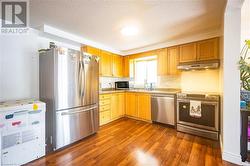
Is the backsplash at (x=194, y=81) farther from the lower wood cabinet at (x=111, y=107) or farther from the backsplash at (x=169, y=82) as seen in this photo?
the lower wood cabinet at (x=111, y=107)

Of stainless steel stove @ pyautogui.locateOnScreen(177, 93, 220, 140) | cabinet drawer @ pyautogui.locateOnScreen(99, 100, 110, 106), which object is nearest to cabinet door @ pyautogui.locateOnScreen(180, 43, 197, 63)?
stainless steel stove @ pyautogui.locateOnScreen(177, 93, 220, 140)

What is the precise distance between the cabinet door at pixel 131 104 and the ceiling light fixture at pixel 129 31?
6.31 ft

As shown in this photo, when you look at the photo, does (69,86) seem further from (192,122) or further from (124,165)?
(192,122)

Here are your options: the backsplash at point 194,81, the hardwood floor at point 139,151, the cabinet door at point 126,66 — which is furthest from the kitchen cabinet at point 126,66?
the hardwood floor at point 139,151

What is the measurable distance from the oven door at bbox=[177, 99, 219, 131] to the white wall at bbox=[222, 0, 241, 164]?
759 mm

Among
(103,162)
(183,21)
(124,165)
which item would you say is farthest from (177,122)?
(183,21)

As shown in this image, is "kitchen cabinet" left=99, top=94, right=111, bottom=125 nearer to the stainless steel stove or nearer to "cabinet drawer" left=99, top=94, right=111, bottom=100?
Answer: "cabinet drawer" left=99, top=94, right=111, bottom=100

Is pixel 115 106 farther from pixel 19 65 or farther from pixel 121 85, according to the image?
pixel 19 65

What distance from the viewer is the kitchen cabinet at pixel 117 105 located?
3.85 meters

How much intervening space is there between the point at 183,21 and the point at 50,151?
3528 mm

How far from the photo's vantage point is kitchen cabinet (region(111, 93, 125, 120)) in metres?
3.85

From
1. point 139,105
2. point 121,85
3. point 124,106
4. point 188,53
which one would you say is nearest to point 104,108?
point 124,106

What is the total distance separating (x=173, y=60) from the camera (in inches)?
141

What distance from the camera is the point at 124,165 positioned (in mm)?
1805
